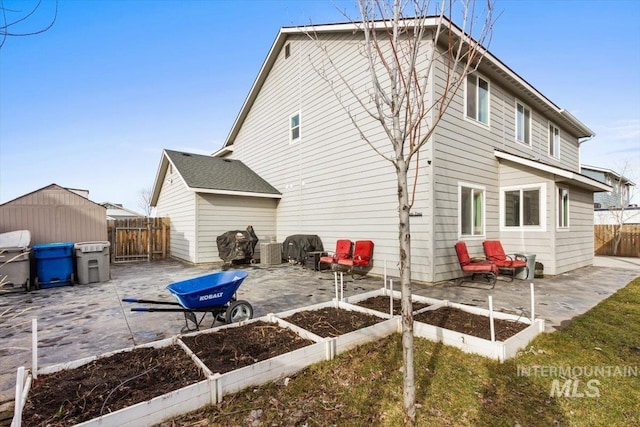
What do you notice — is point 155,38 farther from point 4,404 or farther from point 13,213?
point 4,404

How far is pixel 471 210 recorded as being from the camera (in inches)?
340

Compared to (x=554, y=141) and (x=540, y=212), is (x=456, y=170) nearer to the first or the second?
(x=540, y=212)

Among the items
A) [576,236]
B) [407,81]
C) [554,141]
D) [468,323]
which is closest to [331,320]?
[468,323]

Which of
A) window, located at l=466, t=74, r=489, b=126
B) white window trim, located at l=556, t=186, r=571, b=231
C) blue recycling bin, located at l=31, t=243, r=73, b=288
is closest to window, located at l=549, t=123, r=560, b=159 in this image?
white window trim, located at l=556, t=186, r=571, b=231

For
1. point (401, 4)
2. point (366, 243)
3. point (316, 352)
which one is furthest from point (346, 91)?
point (316, 352)

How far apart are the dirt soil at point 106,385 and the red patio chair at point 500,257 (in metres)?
7.71

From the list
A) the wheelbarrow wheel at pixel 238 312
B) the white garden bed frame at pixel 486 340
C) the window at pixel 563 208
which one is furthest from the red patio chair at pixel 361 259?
the window at pixel 563 208

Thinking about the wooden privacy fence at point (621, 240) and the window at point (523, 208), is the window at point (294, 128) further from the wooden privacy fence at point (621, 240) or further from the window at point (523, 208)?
the wooden privacy fence at point (621, 240)

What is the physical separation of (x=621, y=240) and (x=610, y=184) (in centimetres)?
952

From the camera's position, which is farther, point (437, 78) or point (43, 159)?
point (43, 159)

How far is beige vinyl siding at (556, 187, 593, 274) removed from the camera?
8.86 m

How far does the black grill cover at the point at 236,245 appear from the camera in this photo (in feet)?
36.2

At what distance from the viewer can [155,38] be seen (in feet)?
31.4

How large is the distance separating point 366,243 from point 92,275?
7.49m
